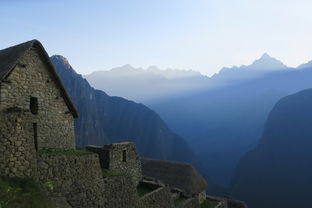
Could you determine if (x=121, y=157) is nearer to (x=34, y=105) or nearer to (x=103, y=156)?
(x=103, y=156)

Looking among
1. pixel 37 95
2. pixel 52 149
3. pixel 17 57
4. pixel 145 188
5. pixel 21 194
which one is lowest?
pixel 145 188

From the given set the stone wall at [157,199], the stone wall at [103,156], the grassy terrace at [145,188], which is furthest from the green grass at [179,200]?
the stone wall at [103,156]

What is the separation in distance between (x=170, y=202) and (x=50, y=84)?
31.8ft

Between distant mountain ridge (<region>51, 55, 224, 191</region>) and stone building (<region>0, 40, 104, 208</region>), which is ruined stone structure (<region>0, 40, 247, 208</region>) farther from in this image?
distant mountain ridge (<region>51, 55, 224, 191</region>)

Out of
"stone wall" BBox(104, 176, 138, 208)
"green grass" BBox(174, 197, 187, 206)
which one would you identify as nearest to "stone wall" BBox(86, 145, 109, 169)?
"stone wall" BBox(104, 176, 138, 208)

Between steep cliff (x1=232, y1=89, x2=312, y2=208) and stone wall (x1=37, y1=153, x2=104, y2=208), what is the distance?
98367 millimetres

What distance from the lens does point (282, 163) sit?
132 m

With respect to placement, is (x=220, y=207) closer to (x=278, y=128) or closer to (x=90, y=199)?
(x=90, y=199)

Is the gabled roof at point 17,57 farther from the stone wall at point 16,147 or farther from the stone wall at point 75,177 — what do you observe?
the stone wall at point 75,177

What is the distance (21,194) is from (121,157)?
9.74 meters

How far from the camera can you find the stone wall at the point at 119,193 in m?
13.0

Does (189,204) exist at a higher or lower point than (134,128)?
higher

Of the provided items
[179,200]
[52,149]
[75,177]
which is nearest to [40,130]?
[52,149]

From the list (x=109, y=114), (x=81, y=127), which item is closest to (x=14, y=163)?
(x=81, y=127)
